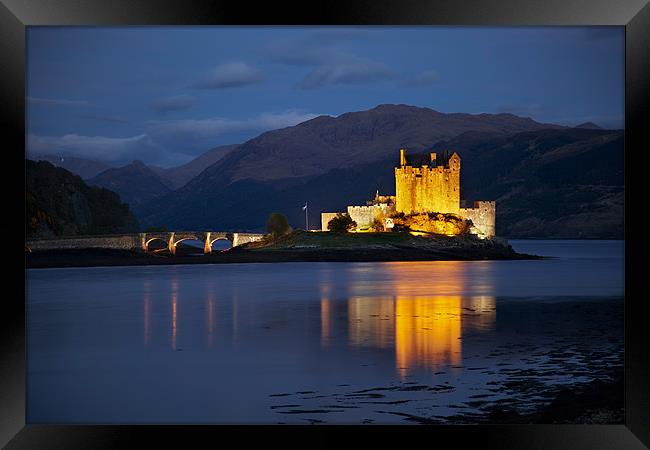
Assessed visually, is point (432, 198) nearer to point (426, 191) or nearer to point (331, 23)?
point (426, 191)

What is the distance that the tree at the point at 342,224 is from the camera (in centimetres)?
5934

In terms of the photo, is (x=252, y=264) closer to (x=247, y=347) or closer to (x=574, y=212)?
(x=247, y=347)

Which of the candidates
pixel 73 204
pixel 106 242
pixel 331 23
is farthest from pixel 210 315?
pixel 73 204

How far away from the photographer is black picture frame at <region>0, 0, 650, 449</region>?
670 centimetres

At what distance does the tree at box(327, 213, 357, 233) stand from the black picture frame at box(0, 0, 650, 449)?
5218 centimetres

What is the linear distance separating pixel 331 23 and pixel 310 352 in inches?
340

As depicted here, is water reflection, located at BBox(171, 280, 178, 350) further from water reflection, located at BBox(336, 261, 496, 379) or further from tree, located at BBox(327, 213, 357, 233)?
tree, located at BBox(327, 213, 357, 233)

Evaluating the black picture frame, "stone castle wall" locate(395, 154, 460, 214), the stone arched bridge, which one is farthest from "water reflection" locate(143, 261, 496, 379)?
"stone castle wall" locate(395, 154, 460, 214)

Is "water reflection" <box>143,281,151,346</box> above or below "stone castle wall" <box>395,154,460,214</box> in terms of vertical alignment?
below

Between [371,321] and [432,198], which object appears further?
[432,198]

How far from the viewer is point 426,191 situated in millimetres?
62750

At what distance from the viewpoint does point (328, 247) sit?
189 feet

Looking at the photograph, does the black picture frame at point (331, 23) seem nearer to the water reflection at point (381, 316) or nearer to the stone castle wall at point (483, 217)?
the water reflection at point (381, 316)

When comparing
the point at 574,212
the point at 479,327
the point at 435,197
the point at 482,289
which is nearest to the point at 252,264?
the point at 435,197
